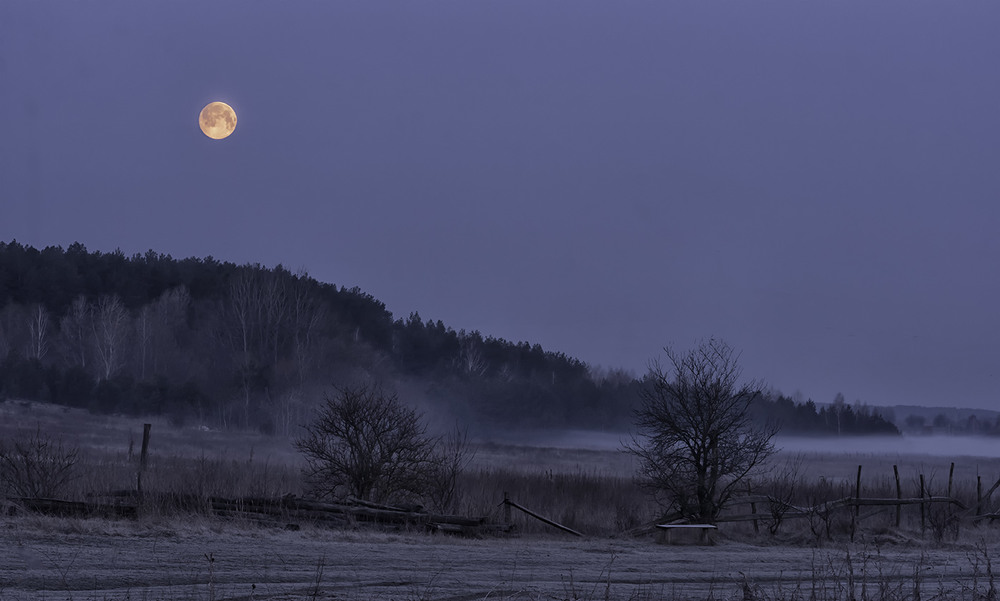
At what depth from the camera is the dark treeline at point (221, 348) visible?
246 feet

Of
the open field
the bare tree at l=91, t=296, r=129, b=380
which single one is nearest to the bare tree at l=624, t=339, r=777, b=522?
the open field

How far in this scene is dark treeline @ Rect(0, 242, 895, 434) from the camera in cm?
7494

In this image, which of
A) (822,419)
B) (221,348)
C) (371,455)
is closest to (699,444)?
(371,455)

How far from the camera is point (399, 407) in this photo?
82.9 feet

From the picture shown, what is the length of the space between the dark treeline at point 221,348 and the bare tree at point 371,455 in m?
44.7

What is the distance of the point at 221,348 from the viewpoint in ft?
267

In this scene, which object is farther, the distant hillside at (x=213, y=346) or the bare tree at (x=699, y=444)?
the distant hillside at (x=213, y=346)

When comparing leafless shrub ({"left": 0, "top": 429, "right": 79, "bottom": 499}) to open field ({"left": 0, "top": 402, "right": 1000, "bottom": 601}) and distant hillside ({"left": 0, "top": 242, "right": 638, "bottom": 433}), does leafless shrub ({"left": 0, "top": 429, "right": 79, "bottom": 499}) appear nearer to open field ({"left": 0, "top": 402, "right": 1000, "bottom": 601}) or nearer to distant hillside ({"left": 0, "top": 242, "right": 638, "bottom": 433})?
open field ({"left": 0, "top": 402, "right": 1000, "bottom": 601})

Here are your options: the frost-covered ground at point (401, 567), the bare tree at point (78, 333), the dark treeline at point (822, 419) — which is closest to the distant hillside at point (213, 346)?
the bare tree at point (78, 333)

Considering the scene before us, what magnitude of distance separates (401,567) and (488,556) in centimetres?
303

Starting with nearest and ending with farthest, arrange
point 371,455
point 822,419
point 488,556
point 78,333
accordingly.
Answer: point 488,556 < point 371,455 < point 78,333 < point 822,419

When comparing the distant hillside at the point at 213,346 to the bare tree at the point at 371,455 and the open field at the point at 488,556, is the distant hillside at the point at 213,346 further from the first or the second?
the bare tree at the point at 371,455

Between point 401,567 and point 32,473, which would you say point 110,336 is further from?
point 401,567

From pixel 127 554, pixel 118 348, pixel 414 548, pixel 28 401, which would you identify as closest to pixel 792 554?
pixel 414 548
